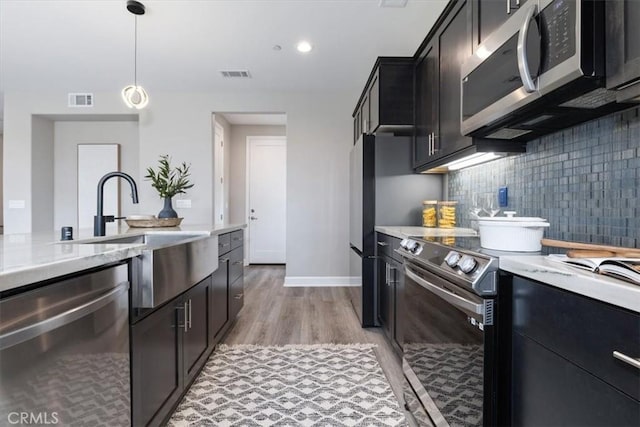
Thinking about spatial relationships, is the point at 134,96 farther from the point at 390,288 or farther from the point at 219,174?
the point at 390,288

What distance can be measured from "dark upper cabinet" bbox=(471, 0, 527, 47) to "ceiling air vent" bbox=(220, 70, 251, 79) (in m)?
2.87

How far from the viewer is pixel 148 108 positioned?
4.59 metres

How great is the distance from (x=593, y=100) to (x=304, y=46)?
2756mm

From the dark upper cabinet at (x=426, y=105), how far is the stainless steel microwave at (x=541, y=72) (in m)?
0.67

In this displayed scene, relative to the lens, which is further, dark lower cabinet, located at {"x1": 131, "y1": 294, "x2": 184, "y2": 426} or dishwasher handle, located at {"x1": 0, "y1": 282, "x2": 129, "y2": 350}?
dark lower cabinet, located at {"x1": 131, "y1": 294, "x2": 184, "y2": 426}

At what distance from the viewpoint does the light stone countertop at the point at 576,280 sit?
1.99 feet

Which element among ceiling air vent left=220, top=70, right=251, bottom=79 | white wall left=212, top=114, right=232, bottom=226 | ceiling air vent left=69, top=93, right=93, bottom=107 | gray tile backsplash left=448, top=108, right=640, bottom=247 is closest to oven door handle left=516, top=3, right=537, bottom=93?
gray tile backsplash left=448, top=108, right=640, bottom=247

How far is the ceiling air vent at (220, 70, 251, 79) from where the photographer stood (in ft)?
12.8

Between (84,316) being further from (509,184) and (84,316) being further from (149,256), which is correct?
(509,184)

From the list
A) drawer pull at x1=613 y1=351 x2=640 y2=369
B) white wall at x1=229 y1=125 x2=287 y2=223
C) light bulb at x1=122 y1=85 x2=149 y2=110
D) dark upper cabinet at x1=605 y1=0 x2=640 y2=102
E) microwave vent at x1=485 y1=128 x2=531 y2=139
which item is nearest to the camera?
drawer pull at x1=613 y1=351 x2=640 y2=369

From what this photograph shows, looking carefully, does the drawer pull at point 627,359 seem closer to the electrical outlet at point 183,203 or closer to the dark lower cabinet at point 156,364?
the dark lower cabinet at point 156,364

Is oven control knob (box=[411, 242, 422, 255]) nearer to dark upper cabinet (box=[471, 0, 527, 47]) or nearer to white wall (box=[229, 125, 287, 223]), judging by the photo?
dark upper cabinet (box=[471, 0, 527, 47])

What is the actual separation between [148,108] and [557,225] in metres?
4.89

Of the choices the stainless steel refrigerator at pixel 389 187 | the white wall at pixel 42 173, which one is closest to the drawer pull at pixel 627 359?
the stainless steel refrigerator at pixel 389 187
